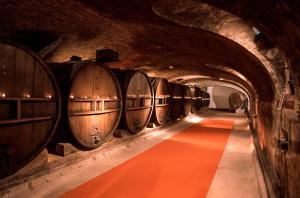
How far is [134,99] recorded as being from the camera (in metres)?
6.34

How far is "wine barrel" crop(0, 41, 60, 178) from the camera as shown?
2801mm

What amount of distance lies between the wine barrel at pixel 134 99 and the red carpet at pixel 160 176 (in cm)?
85

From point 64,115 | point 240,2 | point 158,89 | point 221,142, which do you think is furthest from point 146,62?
point 240,2

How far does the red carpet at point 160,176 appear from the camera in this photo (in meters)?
3.40

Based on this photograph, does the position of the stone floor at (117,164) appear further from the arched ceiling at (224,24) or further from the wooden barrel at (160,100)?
the wooden barrel at (160,100)

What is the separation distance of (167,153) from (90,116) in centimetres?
220

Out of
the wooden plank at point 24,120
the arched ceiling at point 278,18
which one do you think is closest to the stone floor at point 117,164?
the wooden plank at point 24,120

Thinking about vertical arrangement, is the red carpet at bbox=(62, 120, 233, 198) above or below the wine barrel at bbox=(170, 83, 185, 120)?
below

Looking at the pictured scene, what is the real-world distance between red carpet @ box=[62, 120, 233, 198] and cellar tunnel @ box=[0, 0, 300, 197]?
0.10 feet

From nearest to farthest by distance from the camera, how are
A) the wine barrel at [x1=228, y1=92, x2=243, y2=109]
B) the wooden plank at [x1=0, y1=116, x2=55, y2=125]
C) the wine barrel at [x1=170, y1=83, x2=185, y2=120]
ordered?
the wooden plank at [x1=0, y1=116, x2=55, y2=125] → the wine barrel at [x1=170, y1=83, x2=185, y2=120] → the wine barrel at [x1=228, y1=92, x2=243, y2=109]

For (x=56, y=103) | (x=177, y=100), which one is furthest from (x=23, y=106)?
(x=177, y=100)

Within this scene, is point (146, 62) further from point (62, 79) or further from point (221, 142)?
point (62, 79)

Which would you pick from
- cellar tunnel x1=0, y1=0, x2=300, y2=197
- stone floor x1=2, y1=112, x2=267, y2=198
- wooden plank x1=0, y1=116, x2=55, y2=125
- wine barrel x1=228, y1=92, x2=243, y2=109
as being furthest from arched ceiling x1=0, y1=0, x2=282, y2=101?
wine barrel x1=228, y1=92, x2=243, y2=109

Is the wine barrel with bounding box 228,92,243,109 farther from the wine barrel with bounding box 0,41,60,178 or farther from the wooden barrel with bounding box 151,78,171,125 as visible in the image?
the wine barrel with bounding box 0,41,60,178
